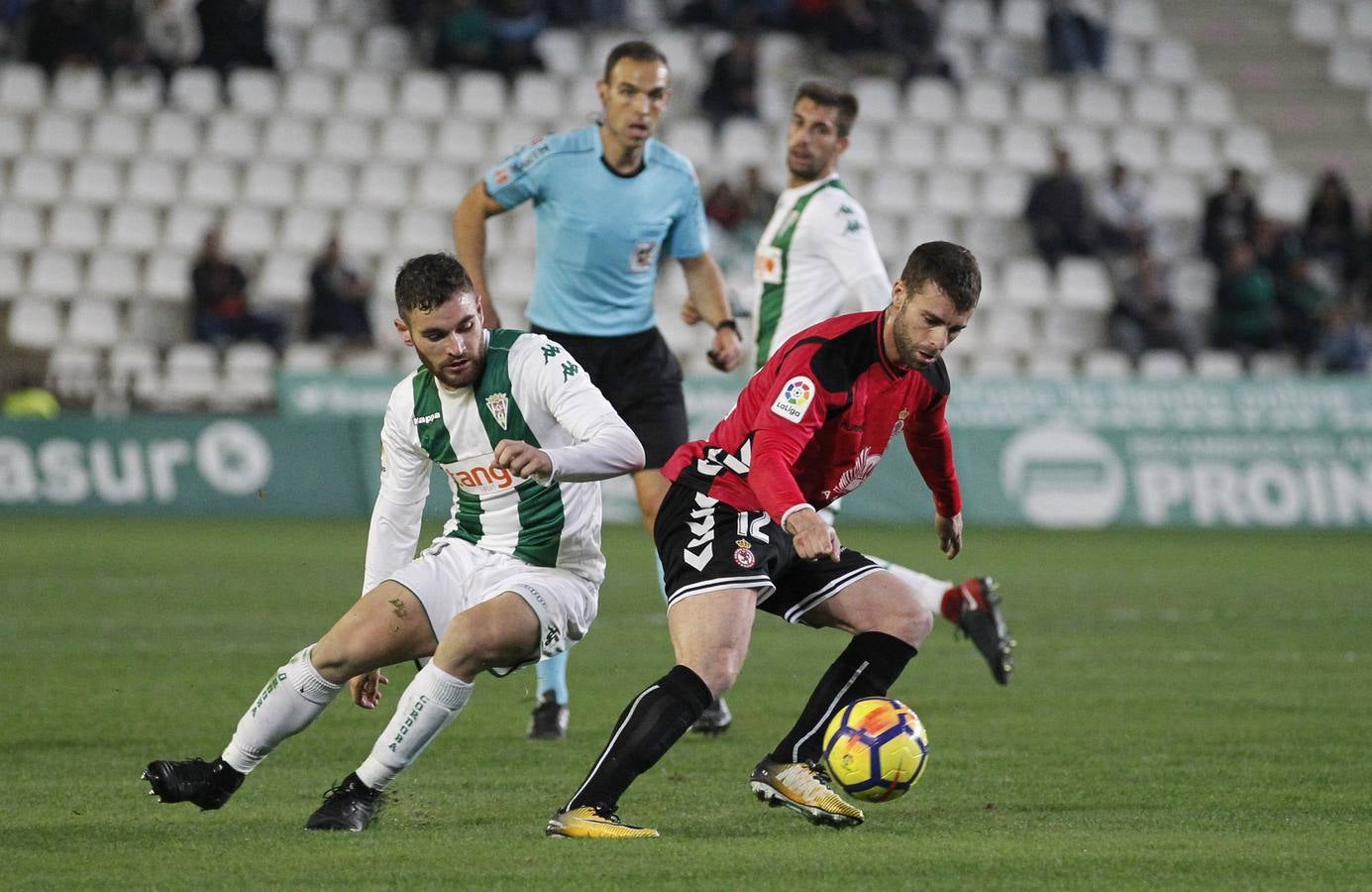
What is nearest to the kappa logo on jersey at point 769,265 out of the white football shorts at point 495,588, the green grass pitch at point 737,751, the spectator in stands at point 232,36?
the green grass pitch at point 737,751

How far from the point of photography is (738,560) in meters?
5.56

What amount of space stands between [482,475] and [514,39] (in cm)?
1692

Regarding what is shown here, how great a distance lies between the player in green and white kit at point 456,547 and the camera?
539 cm

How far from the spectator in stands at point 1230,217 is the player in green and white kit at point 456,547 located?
16600 millimetres

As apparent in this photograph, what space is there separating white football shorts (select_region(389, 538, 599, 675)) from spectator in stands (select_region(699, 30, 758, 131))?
1646cm

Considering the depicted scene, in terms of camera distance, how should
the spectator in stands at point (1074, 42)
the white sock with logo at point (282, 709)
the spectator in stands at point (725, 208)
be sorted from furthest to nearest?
1. the spectator in stands at point (1074, 42)
2. the spectator in stands at point (725, 208)
3. the white sock with logo at point (282, 709)

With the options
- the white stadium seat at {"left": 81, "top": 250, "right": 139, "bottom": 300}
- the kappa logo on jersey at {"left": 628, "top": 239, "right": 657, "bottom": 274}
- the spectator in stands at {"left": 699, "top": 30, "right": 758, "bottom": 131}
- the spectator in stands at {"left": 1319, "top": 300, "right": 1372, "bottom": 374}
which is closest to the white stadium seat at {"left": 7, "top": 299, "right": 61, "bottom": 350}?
the white stadium seat at {"left": 81, "top": 250, "right": 139, "bottom": 300}

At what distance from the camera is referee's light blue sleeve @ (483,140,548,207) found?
7801 mm

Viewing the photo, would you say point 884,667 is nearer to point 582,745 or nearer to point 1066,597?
point 582,745

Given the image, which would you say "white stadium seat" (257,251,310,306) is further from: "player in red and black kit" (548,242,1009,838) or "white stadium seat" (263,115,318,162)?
"player in red and black kit" (548,242,1009,838)

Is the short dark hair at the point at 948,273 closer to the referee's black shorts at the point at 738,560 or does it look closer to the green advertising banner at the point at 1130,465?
the referee's black shorts at the point at 738,560

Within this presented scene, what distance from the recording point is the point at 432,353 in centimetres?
549

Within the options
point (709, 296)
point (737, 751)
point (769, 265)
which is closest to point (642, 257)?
point (709, 296)

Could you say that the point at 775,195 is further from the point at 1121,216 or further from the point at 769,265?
the point at 769,265
